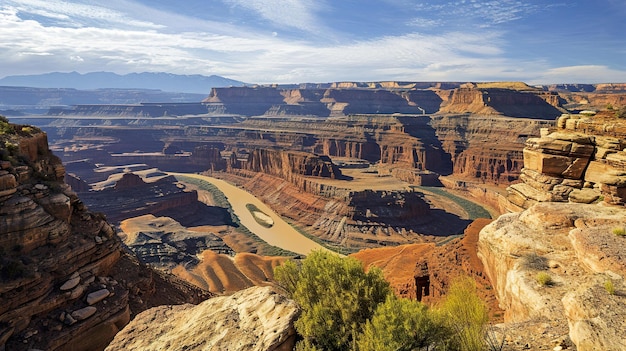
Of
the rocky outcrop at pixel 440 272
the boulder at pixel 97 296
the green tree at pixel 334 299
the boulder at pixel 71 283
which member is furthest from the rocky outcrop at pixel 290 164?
the green tree at pixel 334 299

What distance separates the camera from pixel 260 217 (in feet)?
248

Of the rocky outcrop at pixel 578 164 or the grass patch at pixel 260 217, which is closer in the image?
the rocky outcrop at pixel 578 164

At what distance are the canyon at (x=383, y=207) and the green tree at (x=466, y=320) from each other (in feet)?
2.86

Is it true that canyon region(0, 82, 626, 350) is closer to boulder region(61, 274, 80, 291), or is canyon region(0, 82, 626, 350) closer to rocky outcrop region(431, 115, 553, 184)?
boulder region(61, 274, 80, 291)

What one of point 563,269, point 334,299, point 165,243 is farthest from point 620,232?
point 165,243

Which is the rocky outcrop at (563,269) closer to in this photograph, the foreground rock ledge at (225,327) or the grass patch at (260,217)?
the foreground rock ledge at (225,327)

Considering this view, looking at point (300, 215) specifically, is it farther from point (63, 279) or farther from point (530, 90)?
point (530, 90)

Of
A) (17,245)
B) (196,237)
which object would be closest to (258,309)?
(17,245)

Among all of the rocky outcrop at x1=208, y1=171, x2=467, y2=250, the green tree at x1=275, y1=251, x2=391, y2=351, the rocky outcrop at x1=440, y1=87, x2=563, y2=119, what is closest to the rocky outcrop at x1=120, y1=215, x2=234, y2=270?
the rocky outcrop at x1=208, y1=171, x2=467, y2=250

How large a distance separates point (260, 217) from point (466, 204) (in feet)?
142

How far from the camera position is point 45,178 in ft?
59.8

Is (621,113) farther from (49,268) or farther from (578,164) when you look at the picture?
(49,268)

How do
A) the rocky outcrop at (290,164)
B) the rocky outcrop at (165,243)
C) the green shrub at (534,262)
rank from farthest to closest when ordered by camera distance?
the rocky outcrop at (290,164) → the rocky outcrop at (165,243) → the green shrub at (534,262)

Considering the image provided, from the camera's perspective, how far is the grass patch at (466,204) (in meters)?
72.1
